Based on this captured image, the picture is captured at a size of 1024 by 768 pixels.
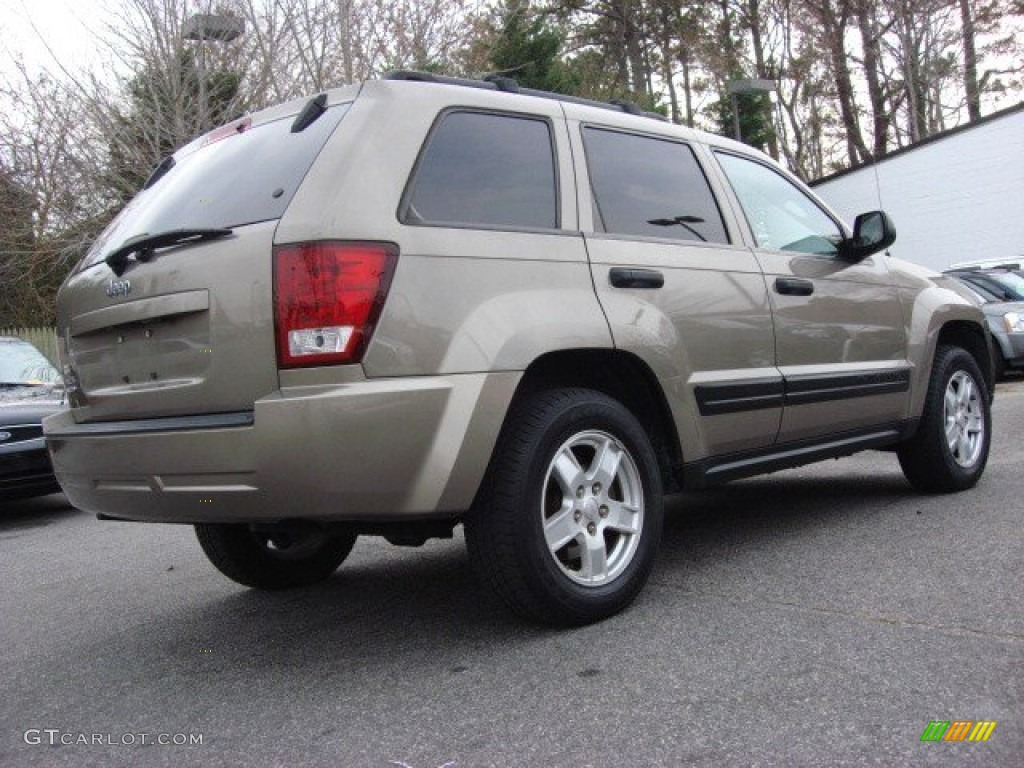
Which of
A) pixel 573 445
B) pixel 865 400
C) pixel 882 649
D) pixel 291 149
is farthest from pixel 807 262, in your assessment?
pixel 291 149

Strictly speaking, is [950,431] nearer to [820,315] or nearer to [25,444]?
[820,315]

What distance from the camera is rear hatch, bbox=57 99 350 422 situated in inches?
118

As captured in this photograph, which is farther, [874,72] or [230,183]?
[874,72]

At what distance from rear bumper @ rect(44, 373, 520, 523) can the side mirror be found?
246 centimetres

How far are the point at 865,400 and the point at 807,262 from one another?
28.3 inches

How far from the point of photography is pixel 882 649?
9.62ft

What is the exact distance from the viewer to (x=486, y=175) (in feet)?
11.2

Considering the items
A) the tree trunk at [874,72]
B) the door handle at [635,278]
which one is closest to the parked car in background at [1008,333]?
the door handle at [635,278]

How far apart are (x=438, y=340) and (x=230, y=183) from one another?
3.23ft

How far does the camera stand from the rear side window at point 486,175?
126 inches

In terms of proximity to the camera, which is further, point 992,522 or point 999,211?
point 999,211

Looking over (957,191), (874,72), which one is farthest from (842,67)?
(957,191)

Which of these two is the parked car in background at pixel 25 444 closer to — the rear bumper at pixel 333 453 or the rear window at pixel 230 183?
the rear window at pixel 230 183

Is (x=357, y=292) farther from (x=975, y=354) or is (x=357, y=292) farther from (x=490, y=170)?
(x=975, y=354)
